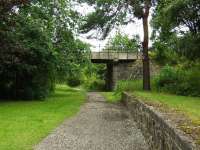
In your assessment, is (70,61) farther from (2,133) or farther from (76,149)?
(76,149)

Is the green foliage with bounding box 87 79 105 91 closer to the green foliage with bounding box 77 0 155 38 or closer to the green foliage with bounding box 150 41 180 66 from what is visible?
the green foliage with bounding box 150 41 180 66

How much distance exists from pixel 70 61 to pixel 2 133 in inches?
817

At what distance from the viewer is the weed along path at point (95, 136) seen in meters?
12.6

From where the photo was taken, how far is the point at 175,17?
89.4 ft

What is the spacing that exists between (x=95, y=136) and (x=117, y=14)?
66.9 ft

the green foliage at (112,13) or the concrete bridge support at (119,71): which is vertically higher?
the green foliage at (112,13)

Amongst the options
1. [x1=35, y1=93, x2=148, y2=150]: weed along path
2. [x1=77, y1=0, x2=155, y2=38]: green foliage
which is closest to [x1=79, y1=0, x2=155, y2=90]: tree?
[x1=77, y1=0, x2=155, y2=38]: green foliage

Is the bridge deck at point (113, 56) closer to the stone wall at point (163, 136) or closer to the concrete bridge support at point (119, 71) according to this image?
the concrete bridge support at point (119, 71)

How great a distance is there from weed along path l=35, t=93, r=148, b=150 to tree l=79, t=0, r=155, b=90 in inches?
588

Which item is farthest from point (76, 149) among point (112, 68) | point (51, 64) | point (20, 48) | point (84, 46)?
point (112, 68)

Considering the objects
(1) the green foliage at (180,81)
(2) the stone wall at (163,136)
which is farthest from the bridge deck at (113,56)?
(2) the stone wall at (163,136)

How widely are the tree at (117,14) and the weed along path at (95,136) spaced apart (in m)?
14.9

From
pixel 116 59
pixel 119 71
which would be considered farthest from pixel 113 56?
pixel 119 71

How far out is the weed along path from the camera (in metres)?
12.6
